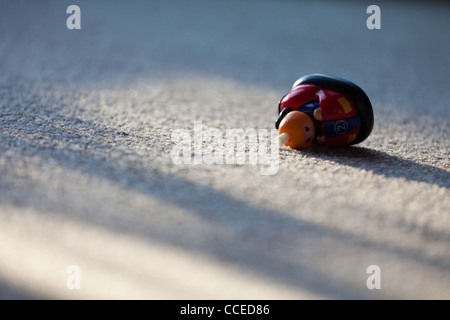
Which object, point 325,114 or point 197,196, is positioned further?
point 325,114

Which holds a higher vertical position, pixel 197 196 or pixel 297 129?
pixel 297 129

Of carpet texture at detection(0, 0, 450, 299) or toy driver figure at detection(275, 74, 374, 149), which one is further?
toy driver figure at detection(275, 74, 374, 149)

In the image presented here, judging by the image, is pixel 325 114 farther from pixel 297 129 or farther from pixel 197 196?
pixel 197 196

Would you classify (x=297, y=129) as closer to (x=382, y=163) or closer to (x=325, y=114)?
(x=325, y=114)

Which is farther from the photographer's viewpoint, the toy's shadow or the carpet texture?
the toy's shadow

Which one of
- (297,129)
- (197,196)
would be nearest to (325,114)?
(297,129)

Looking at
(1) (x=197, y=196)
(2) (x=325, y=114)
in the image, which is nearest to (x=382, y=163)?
(2) (x=325, y=114)

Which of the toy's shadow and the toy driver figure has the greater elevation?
the toy driver figure
